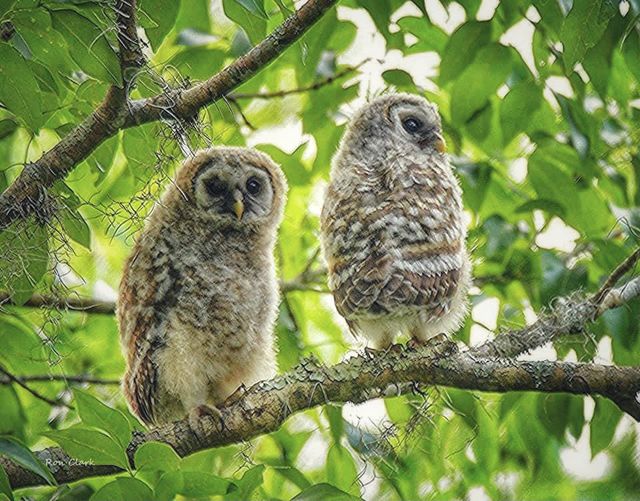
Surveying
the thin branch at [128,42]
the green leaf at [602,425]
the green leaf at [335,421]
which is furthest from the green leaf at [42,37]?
the green leaf at [602,425]

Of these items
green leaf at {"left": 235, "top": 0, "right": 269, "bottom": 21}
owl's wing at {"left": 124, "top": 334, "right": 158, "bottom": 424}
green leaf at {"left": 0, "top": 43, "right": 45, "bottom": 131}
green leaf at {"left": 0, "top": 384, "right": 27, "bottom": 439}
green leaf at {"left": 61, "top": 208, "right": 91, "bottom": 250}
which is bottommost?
owl's wing at {"left": 124, "top": 334, "right": 158, "bottom": 424}

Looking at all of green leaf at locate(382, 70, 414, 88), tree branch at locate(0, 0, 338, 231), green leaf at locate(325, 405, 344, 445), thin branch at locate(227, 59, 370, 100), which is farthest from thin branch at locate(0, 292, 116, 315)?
green leaf at locate(382, 70, 414, 88)

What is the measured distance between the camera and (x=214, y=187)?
261 centimetres

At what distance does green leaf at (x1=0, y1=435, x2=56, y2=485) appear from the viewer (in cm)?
164

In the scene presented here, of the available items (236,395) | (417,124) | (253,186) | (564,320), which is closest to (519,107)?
(417,124)

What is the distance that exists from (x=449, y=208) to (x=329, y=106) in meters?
0.67

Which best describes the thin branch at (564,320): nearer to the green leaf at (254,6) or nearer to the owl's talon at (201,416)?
the owl's talon at (201,416)

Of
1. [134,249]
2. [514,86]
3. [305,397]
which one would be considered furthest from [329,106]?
[305,397]

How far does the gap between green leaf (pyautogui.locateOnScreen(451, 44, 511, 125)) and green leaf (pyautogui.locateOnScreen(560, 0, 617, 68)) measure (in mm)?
704

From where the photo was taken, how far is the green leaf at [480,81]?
265 cm

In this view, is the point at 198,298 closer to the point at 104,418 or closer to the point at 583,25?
the point at 104,418

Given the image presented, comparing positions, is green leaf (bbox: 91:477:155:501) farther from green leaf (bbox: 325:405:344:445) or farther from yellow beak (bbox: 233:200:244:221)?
yellow beak (bbox: 233:200:244:221)

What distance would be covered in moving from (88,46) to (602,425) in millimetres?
1502

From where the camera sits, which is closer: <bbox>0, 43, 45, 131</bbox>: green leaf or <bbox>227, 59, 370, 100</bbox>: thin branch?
<bbox>0, 43, 45, 131</bbox>: green leaf
